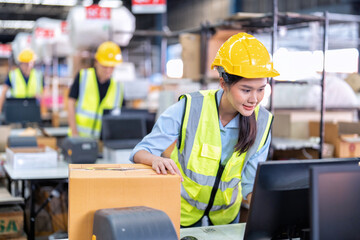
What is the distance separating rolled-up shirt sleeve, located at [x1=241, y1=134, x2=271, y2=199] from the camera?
7.48 feet

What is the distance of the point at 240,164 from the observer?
2.31 m

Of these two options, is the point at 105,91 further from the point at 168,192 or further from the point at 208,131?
the point at 168,192

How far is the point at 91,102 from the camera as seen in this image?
511cm

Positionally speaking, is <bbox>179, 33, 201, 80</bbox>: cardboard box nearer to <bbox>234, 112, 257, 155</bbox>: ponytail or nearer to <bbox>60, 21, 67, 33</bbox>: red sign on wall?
<bbox>234, 112, 257, 155</bbox>: ponytail

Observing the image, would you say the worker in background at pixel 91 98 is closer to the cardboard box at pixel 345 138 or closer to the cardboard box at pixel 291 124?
the cardboard box at pixel 291 124

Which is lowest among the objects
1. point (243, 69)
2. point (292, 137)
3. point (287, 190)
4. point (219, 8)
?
point (292, 137)

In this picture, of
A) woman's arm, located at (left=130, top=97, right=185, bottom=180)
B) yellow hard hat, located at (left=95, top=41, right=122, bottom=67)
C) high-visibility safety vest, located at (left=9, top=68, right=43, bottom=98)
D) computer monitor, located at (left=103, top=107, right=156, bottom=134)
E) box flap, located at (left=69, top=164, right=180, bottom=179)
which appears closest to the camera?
box flap, located at (left=69, top=164, right=180, bottom=179)

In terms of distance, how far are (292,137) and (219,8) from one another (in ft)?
39.3

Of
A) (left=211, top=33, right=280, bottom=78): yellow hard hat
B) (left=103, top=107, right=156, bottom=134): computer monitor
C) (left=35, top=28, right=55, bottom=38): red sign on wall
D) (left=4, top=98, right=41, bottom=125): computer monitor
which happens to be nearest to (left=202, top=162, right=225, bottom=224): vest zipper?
(left=211, top=33, right=280, bottom=78): yellow hard hat

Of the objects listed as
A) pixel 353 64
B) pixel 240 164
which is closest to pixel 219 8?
pixel 353 64

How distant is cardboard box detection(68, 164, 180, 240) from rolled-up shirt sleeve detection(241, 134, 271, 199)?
0.58m

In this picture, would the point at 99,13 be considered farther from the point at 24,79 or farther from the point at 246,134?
the point at 246,134

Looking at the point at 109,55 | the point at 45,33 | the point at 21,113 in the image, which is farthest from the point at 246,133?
the point at 45,33

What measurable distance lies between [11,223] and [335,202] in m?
2.75
